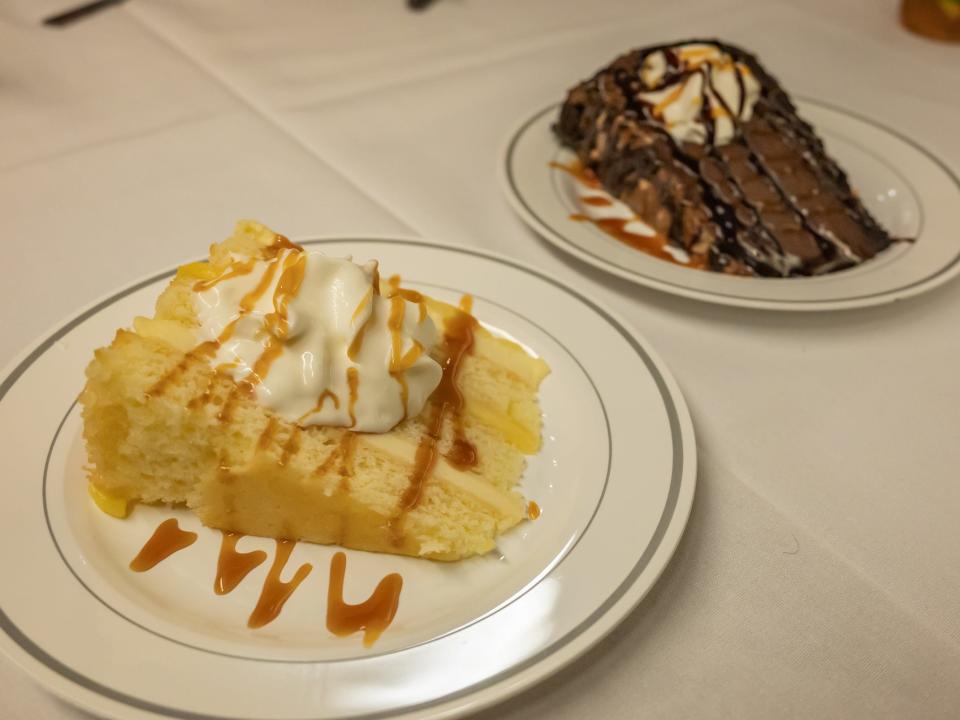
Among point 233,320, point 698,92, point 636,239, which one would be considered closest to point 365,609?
point 233,320

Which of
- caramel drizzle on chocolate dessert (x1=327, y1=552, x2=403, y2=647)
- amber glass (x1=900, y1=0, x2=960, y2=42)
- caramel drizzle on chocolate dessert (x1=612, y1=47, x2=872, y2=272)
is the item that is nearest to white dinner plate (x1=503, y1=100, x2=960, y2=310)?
caramel drizzle on chocolate dessert (x1=612, y1=47, x2=872, y2=272)

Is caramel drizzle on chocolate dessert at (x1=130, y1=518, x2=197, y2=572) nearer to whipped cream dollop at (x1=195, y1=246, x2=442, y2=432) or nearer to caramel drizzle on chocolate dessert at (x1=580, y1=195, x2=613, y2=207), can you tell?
whipped cream dollop at (x1=195, y1=246, x2=442, y2=432)

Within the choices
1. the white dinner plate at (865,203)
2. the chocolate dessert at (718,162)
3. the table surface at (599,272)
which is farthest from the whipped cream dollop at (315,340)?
the chocolate dessert at (718,162)

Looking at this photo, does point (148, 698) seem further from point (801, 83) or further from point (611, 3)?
point (611, 3)

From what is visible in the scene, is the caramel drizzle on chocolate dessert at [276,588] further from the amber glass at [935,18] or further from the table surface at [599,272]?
the amber glass at [935,18]

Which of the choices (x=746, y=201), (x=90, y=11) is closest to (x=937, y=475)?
(x=746, y=201)

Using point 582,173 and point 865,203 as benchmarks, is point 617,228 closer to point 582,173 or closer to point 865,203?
point 582,173

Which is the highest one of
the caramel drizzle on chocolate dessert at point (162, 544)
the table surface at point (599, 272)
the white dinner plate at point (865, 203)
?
the white dinner plate at point (865, 203)
